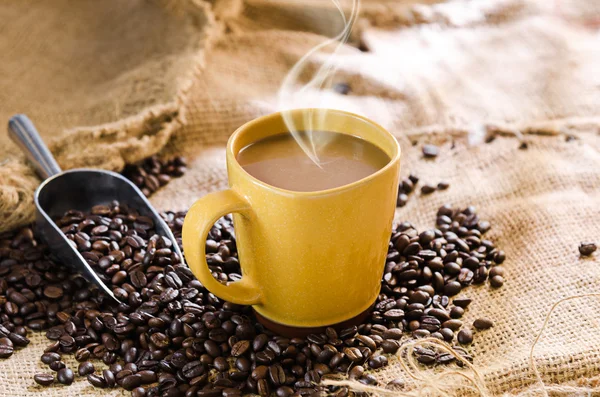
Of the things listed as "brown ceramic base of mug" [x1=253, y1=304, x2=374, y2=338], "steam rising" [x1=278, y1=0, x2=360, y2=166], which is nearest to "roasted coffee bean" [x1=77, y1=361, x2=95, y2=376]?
"brown ceramic base of mug" [x1=253, y1=304, x2=374, y2=338]

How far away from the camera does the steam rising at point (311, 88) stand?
4.70 ft

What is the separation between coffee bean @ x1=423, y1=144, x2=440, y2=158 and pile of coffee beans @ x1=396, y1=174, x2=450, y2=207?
0.49 feet

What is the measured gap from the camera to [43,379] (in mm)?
1346

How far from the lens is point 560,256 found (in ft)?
5.37

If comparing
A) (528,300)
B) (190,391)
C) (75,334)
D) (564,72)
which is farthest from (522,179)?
(75,334)

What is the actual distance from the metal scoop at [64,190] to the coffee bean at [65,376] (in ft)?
1.12

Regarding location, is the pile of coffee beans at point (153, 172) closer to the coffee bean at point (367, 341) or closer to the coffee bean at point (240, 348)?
the coffee bean at point (240, 348)

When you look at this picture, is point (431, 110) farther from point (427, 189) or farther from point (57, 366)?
point (57, 366)

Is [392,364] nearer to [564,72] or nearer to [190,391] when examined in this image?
[190,391]

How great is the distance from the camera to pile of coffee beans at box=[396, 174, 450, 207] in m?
1.91

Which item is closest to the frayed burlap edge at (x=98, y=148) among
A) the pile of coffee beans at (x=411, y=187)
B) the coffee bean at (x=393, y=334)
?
the pile of coffee beans at (x=411, y=187)

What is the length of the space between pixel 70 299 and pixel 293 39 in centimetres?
141

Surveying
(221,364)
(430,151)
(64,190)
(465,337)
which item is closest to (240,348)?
(221,364)

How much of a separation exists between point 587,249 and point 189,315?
0.94 m
